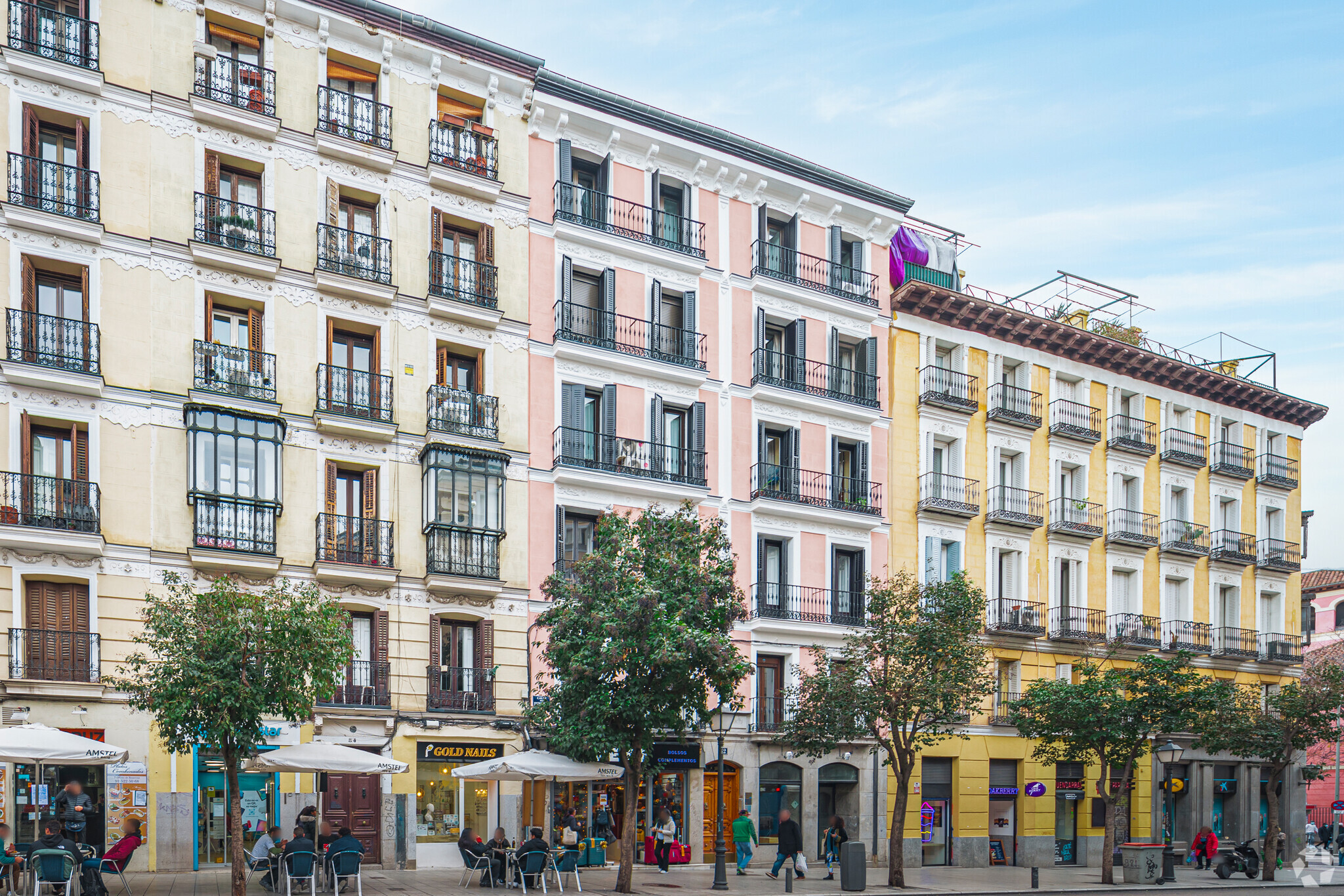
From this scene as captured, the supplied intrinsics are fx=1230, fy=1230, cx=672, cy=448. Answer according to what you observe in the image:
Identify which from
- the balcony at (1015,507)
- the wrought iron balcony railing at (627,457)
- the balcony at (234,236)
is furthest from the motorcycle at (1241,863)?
the balcony at (234,236)

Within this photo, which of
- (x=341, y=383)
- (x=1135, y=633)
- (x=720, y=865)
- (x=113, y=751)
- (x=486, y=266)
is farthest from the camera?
(x=1135, y=633)

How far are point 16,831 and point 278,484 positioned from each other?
8.60 meters

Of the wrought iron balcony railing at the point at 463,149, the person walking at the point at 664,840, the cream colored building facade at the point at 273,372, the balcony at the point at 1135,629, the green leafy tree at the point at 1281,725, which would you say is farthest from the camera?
the balcony at the point at 1135,629

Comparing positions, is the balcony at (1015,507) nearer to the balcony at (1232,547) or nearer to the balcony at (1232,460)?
the balcony at (1232,547)

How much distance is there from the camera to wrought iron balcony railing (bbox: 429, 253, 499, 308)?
30844 millimetres

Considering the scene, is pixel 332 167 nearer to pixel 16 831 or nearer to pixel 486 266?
pixel 486 266

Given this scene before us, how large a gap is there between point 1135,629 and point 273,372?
30.7 meters

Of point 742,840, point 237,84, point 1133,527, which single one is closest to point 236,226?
point 237,84

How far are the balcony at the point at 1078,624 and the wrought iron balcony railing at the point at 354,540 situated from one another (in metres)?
23.1

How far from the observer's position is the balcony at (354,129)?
29578 mm

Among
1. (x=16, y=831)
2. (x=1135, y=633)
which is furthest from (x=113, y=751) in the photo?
(x=1135, y=633)

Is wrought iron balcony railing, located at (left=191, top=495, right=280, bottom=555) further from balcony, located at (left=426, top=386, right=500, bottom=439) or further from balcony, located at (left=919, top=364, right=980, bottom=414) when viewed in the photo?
balcony, located at (left=919, top=364, right=980, bottom=414)

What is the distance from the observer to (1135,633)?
43.3 meters

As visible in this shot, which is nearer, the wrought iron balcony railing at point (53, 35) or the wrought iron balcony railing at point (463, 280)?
the wrought iron balcony railing at point (53, 35)
